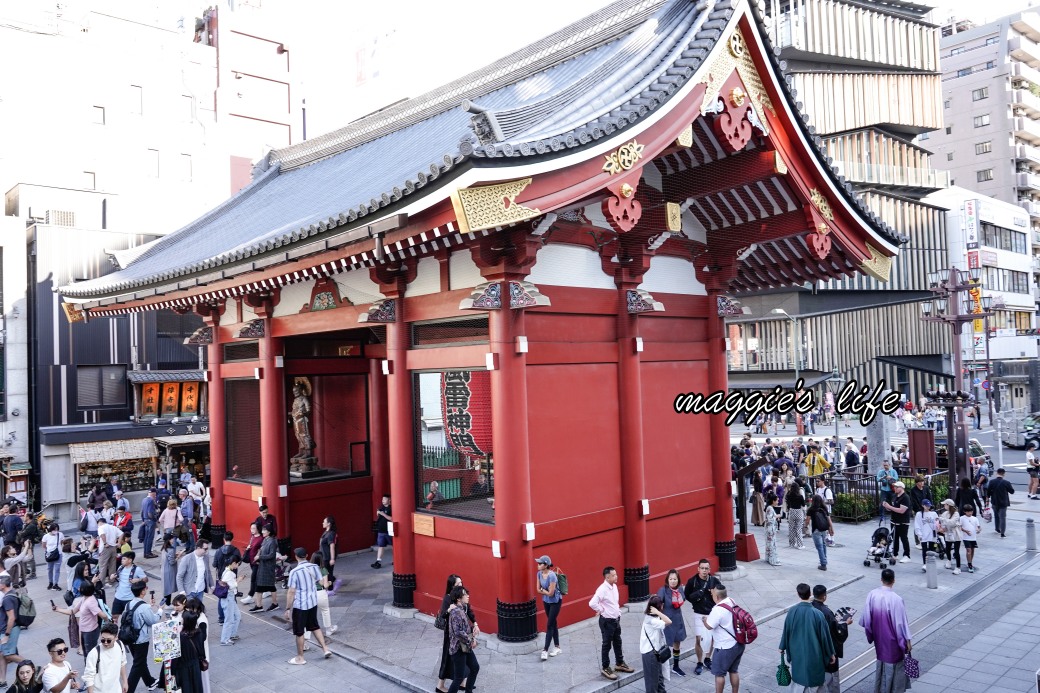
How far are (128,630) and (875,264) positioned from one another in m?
14.1

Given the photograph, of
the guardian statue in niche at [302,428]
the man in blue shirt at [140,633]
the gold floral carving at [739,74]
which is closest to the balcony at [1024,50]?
the gold floral carving at [739,74]

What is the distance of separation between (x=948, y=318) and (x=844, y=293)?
1786 cm

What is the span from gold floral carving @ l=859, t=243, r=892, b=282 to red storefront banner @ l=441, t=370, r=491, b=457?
7.85m

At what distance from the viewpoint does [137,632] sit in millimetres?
9719

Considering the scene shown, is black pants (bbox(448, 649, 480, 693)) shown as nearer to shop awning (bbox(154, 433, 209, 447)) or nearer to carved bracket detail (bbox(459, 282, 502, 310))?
carved bracket detail (bbox(459, 282, 502, 310))

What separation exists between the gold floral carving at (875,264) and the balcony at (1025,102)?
7122 centimetres

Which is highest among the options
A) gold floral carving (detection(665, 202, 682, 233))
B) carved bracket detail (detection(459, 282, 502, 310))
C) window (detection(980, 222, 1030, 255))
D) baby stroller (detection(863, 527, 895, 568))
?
window (detection(980, 222, 1030, 255))

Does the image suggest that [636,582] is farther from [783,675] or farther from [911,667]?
[911,667]

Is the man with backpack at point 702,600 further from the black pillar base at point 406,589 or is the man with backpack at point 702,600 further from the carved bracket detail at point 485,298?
the black pillar base at point 406,589

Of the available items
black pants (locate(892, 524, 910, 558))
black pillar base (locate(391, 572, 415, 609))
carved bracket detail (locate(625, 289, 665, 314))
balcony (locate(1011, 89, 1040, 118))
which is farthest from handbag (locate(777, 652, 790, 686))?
balcony (locate(1011, 89, 1040, 118))

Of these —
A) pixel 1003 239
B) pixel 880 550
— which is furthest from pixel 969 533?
pixel 1003 239

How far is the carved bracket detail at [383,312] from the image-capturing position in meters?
12.2

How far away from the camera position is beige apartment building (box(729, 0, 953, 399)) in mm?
46094

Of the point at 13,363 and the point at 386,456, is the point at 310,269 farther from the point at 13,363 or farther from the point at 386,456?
the point at 13,363
